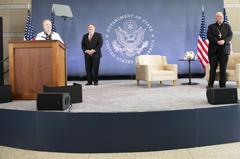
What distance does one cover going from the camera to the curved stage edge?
3.12 metres

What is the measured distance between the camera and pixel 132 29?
8.23 m

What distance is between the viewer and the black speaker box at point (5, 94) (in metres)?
3.90

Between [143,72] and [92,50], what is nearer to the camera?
[143,72]

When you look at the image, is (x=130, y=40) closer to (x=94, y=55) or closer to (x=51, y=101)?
(x=94, y=55)

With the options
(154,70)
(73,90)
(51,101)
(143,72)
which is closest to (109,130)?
(51,101)

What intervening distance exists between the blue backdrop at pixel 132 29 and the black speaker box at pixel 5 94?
419cm

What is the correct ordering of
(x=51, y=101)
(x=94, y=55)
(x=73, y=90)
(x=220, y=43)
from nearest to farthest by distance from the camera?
(x=51, y=101) < (x=73, y=90) < (x=220, y=43) < (x=94, y=55)

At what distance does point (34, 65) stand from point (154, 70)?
11.2 ft

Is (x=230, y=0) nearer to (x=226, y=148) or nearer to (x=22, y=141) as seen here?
(x=226, y=148)

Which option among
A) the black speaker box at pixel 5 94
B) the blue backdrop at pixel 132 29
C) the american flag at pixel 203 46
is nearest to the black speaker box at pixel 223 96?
the black speaker box at pixel 5 94

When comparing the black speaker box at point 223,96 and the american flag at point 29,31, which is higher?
the american flag at point 29,31

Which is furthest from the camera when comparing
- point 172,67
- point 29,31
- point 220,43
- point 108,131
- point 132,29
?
point 132,29

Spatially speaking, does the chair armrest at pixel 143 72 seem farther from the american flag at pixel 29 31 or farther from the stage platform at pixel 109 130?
the stage platform at pixel 109 130

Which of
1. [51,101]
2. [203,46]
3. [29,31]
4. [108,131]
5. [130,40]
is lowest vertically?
[108,131]
